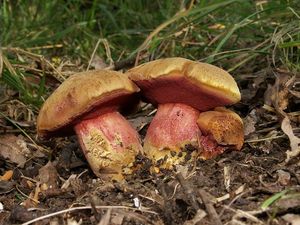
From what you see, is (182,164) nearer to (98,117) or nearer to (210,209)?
(98,117)

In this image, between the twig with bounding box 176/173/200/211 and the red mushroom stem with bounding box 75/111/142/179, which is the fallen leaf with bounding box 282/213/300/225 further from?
the red mushroom stem with bounding box 75/111/142/179

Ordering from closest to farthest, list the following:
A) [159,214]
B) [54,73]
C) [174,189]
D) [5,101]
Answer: [159,214] < [174,189] < [5,101] < [54,73]

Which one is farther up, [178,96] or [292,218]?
[178,96]

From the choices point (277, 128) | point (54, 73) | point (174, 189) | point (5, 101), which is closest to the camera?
point (174, 189)

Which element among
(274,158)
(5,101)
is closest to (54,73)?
(5,101)

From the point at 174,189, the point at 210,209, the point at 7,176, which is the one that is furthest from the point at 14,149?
the point at 210,209

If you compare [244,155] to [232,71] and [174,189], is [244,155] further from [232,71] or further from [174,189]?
[232,71]

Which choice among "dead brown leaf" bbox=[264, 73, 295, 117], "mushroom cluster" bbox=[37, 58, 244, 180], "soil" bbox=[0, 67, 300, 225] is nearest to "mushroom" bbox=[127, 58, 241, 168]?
"mushroom cluster" bbox=[37, 58, 244, 180]
